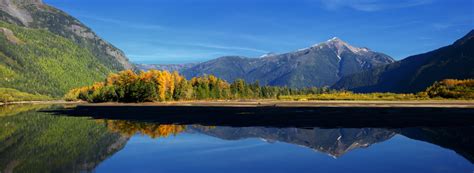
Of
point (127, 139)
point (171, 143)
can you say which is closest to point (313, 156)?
point (171, 143)

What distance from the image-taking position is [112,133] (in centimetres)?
5025

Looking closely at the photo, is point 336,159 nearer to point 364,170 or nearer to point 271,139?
point 364,170

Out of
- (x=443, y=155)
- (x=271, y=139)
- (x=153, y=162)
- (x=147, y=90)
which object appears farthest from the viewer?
(x=147, y=90)

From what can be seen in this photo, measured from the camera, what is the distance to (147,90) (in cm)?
18912

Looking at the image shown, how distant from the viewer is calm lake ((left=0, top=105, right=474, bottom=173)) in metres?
28.5

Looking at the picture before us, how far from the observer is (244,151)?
3719cm

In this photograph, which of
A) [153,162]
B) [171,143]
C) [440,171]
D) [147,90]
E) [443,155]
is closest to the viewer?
[440,171]

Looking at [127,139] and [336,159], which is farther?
[127,139]

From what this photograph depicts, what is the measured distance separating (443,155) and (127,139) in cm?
2984

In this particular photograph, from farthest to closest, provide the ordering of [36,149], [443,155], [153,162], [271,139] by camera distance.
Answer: [271,139], [36,149], [443,155], [153,162]

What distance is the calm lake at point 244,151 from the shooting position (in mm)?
28547

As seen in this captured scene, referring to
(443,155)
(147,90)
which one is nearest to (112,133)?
(443,155)

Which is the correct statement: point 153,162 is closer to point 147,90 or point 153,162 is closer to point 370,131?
point 370,131

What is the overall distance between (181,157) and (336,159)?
11832 mm
